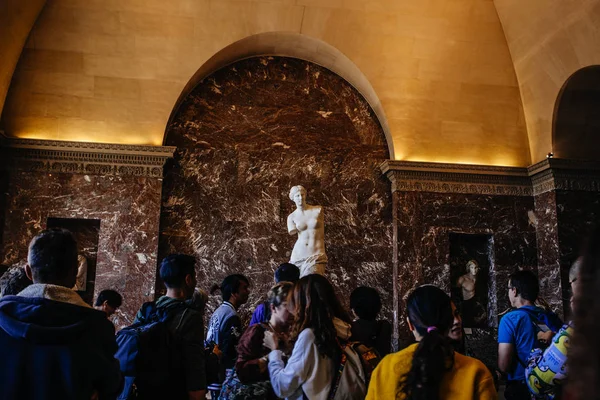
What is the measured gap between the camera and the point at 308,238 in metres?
8.78

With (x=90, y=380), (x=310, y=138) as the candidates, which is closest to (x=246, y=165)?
(x=310, y=138)

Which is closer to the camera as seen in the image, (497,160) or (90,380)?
(90,380)

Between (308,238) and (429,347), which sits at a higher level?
(308,238)

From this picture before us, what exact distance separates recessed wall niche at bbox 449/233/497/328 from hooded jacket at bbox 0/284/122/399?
9968mm

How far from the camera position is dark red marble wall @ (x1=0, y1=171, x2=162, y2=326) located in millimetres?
10023

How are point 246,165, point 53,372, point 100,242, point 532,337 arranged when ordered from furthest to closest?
point 246,165
point 100,242
point 532,337
point 53,372

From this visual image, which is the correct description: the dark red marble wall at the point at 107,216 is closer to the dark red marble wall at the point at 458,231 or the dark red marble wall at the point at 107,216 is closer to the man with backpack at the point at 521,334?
the dark red marble wall at the point at 458,231

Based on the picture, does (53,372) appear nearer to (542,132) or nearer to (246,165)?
(246,165)

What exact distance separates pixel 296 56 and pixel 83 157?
462 cm

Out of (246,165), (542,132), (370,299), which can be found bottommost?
(370,299)

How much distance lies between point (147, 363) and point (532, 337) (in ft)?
7.84

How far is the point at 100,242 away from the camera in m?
10.2

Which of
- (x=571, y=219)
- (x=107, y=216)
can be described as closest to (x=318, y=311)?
(x=107, y=216)

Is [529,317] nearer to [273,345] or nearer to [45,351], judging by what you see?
[273,345]
